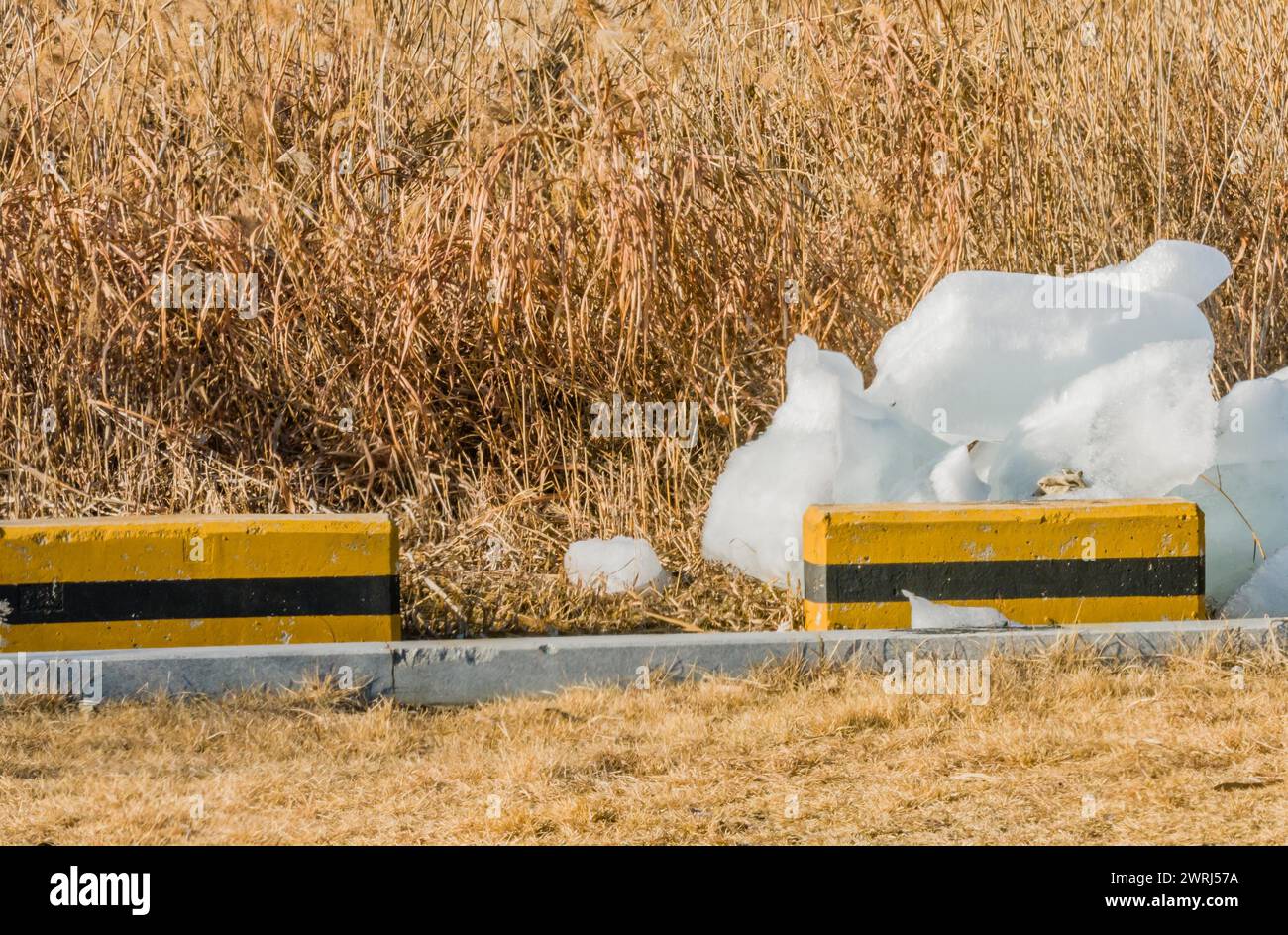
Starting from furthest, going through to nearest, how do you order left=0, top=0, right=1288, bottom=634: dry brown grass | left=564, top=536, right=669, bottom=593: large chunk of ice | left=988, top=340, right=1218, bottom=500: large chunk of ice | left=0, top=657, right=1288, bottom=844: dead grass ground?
left=0, top=0, right=1288, bottom=634: dry brown grass, left=564, top=536, right=669, bottom=593: large chunk of ice, left=988, top=340, right=1218, bottom=500: large chunk of ice, left=0, top=657, right=1288, bottom=844: dead grass ground

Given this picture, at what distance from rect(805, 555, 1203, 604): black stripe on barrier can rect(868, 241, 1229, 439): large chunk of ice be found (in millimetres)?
905

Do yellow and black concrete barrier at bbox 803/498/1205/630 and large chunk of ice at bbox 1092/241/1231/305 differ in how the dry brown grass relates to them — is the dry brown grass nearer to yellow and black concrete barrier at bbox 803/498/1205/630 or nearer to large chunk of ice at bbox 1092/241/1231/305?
yellow and black concrete barrier at bbox 803/498/1205/630

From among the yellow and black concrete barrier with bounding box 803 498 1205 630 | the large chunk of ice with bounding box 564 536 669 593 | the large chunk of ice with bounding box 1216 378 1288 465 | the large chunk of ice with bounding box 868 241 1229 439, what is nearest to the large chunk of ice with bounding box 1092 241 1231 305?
the large chunk of ice with bounding box 868 241 1229 439

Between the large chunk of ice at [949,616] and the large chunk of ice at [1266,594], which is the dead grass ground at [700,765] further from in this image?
the large chunk of ice at [1266,594]

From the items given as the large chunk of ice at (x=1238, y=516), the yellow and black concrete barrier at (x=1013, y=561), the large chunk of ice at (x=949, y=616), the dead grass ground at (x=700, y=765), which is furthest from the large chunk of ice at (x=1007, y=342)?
the dead grass ground at (x=700, y=765)

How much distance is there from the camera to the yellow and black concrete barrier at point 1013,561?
4930mm

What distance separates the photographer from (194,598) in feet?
16.0

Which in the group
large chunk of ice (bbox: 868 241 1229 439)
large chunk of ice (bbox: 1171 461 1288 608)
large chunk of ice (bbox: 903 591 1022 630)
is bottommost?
large chunk of ice (bbox: 903 591 1022 630)

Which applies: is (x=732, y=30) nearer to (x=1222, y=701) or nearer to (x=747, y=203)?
(x=747, y=203)

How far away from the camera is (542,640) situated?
188 inches

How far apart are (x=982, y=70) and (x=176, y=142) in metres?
4.07

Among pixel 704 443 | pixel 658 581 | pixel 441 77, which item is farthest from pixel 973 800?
pixel 441 77

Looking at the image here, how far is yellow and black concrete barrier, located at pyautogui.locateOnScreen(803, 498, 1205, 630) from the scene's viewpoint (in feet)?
16.2

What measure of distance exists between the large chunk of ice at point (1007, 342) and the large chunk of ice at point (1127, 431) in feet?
0.35
